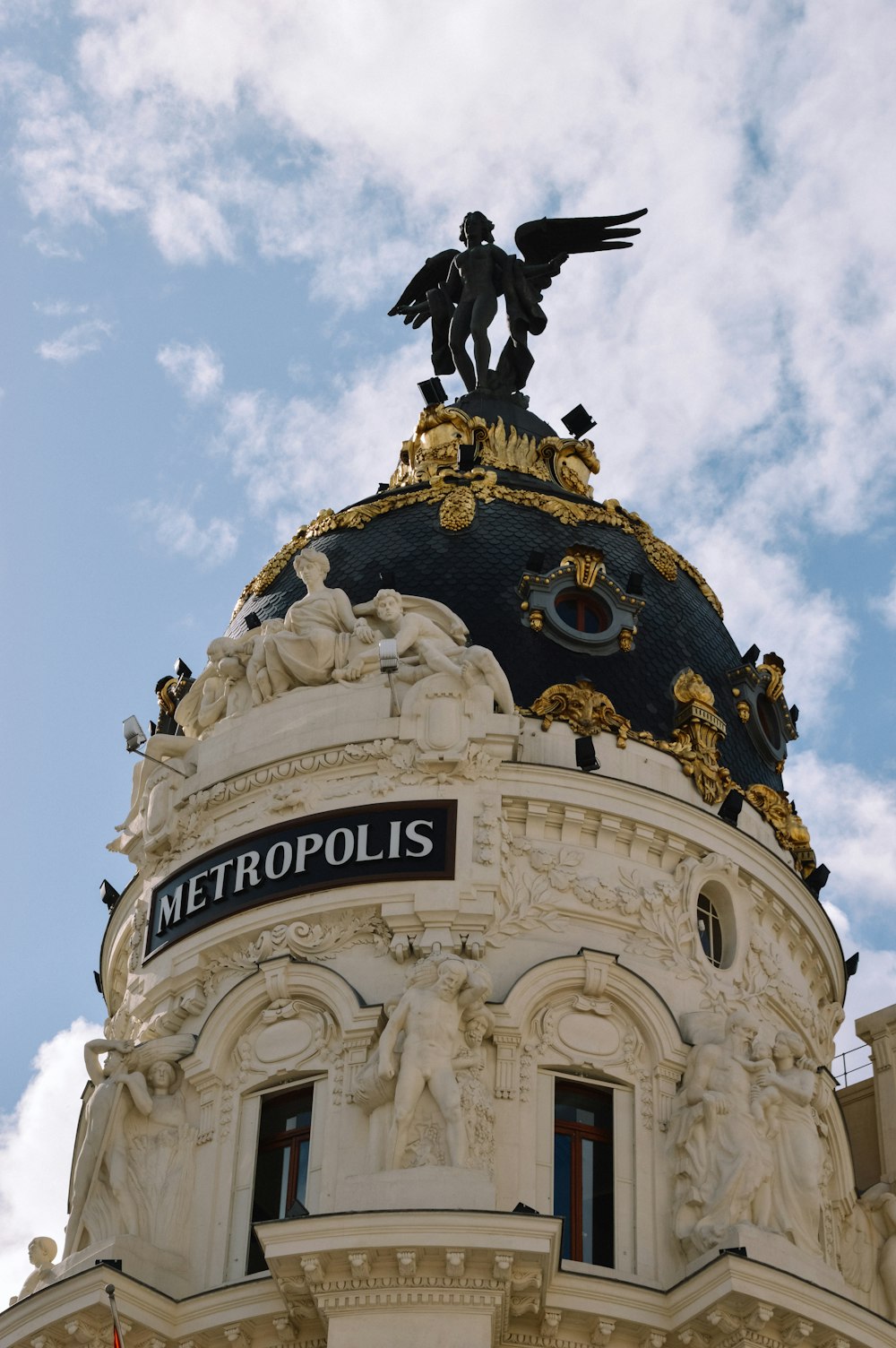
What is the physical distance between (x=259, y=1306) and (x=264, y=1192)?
2.04 metres

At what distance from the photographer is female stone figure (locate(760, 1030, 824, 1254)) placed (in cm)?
2475

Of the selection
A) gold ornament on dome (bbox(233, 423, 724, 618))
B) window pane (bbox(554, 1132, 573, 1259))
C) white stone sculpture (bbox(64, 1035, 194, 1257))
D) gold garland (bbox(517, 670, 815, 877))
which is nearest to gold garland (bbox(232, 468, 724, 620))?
gold ornament on dome (bbox(233, 423, 724, 618))

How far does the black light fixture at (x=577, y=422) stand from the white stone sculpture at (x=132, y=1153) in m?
12.7

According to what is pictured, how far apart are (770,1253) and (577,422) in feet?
50.0

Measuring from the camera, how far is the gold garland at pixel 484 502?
31609mm

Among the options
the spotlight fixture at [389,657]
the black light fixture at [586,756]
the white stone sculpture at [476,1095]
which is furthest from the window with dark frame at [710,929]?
the spotlight fixture at [389,657]

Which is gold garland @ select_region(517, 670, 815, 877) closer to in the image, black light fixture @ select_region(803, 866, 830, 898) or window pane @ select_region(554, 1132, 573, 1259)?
black light fixture @ select_region(803, 866, 830, 898)

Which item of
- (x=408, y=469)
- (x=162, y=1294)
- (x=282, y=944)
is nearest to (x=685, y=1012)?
(x=282, y=944)

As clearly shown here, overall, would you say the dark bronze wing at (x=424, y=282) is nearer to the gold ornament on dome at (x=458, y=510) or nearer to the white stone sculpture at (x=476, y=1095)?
the gold ornament on dome at (x=458, y=510)

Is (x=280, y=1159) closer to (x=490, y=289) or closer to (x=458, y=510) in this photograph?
(x=458, y=510)

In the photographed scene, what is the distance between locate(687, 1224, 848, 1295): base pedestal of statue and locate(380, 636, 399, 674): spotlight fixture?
8.02 meters

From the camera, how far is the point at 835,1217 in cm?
2683

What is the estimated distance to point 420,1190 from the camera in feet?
76.7

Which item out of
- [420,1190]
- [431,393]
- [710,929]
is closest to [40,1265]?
[420,1190]
